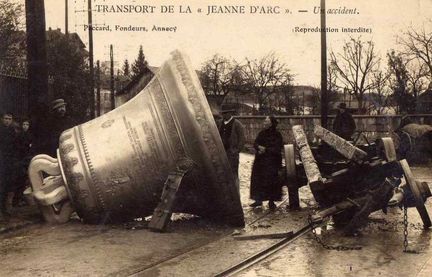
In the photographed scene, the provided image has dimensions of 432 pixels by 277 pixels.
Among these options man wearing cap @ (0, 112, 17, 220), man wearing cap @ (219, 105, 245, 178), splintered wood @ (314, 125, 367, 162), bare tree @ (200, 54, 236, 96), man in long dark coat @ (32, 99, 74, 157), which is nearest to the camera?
splintered wood @ (314, 125, 367, 162)

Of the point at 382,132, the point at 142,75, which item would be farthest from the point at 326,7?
the point at 142,75

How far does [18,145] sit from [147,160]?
256 centimetres

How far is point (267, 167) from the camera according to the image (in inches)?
362

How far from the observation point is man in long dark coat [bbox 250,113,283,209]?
29.6 ft

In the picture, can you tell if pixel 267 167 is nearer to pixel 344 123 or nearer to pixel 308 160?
pixel 308 160

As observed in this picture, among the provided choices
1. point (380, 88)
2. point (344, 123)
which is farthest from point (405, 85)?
point (344, 123)

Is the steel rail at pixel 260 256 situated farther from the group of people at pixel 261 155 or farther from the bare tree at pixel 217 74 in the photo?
the bare tree at pixel 217 74

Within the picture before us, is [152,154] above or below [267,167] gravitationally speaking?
above

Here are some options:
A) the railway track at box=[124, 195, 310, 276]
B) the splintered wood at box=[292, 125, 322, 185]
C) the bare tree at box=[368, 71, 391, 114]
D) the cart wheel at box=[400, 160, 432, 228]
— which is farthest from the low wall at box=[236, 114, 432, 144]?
the bare tree at box=[368, 71, 391, 114]

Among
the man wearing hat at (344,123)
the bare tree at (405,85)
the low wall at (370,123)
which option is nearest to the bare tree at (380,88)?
the bare tree at (405,85)

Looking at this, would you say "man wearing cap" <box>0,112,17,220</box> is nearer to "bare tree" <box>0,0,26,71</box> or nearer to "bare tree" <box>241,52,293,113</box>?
"bare tree" <box>0,0,26,71</box>

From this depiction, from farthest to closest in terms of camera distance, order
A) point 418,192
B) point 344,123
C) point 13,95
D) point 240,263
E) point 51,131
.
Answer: point 13,95 → point 344,123 → point 51,131 → point 418,192 → point 240,263

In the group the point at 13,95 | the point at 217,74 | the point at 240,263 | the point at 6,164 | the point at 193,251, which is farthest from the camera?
the point at 217,74

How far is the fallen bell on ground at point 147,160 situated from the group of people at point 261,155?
2425mm
